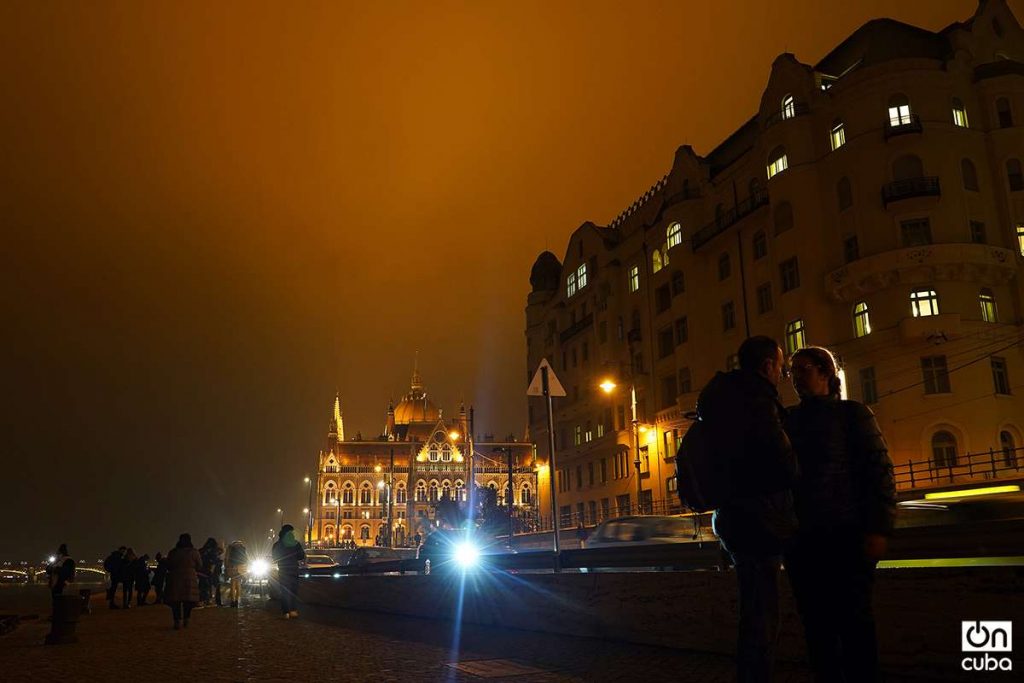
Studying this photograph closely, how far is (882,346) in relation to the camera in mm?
31469

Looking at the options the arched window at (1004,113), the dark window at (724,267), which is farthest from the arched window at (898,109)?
the dark window at (724,267)

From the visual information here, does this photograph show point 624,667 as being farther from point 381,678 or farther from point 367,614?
point 367,614

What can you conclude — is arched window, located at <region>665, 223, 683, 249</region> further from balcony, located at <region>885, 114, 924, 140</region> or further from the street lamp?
balcony, located at <region>885, 114, 924, 140</region>

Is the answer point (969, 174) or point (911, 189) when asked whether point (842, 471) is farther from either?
point (969, 174)

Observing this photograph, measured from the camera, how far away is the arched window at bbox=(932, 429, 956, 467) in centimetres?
2947

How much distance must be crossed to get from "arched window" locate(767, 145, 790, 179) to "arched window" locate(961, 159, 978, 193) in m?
7.24

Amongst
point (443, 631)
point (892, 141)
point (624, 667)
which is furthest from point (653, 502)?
point (624, 667)

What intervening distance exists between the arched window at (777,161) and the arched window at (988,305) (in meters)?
10.2

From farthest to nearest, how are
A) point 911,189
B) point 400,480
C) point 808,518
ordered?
point 400,480
point 911,189
point 808,518

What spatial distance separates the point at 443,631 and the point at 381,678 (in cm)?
476

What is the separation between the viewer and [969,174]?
32750 millimetres

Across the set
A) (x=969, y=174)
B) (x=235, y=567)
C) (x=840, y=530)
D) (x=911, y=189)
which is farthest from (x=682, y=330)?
(x=840, y=530)

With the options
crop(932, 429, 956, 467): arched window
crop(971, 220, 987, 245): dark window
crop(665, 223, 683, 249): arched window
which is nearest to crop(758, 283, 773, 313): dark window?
crop(665, 223, 683, 249): arched window

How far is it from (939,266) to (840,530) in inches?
1212
